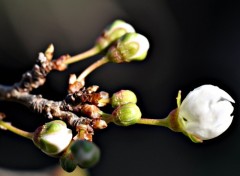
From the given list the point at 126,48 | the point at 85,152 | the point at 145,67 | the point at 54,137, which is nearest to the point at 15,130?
the point at 54,137

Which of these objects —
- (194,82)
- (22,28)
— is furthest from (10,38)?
(194,82)

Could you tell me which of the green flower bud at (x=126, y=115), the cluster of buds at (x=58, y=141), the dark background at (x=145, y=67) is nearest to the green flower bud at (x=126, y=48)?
the green flower bud at (x=126, y=115)

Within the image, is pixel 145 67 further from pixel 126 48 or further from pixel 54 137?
pixel 54 137

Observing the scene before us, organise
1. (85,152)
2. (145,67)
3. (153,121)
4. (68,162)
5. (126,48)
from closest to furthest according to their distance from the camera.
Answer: (85,152) < (68,162) < (153,121) < (126,48) < (145,67)

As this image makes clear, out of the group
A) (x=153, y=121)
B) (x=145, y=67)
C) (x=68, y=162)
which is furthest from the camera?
(x=145, y=67)

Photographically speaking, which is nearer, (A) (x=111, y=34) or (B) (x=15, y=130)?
(B) (x=15, y=130)

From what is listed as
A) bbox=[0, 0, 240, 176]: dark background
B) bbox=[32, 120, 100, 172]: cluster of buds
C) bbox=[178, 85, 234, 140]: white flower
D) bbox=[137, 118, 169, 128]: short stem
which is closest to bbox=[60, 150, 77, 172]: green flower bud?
bbox=[32, 120, 100, 172]: cluster of buds

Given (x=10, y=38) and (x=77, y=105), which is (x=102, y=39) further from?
(x=10, y=38)
